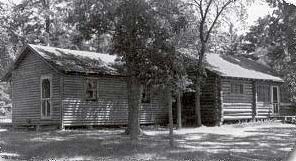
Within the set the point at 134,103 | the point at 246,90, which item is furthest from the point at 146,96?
the point at 246,90

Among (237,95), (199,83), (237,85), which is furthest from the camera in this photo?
(237,85)

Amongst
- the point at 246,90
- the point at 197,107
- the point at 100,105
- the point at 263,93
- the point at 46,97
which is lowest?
the point at 197,107

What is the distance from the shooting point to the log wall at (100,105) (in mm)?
24375

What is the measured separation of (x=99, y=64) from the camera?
26.4 meters

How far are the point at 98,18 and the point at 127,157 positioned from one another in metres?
7.87

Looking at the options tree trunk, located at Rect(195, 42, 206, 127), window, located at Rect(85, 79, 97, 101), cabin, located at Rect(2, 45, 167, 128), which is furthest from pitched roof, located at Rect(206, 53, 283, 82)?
window, located at Rect(85, 79, 97, 101)

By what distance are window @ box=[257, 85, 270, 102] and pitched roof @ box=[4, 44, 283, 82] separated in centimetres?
85

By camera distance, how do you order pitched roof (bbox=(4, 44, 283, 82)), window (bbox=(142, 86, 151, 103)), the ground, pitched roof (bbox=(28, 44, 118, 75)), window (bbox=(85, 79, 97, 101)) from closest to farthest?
1. the ground
2. pitched roof (bbox=(28, 44, 118, 75))
3. pitched roof (bbox=(4, 44, 283, 82))
4. window (bbox=(85, 79, 97, 101))
5. window (bbox=(142, 86, 151, 103))

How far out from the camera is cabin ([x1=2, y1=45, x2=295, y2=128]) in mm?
24453

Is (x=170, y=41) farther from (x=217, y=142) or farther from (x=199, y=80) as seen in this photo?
(x=199, y=80)

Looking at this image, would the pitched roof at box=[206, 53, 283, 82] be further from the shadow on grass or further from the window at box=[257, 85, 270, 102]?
the shadow on grass

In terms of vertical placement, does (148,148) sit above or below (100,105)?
below

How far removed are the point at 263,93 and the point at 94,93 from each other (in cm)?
1426

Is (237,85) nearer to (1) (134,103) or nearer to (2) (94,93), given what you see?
(2) (94,93)
